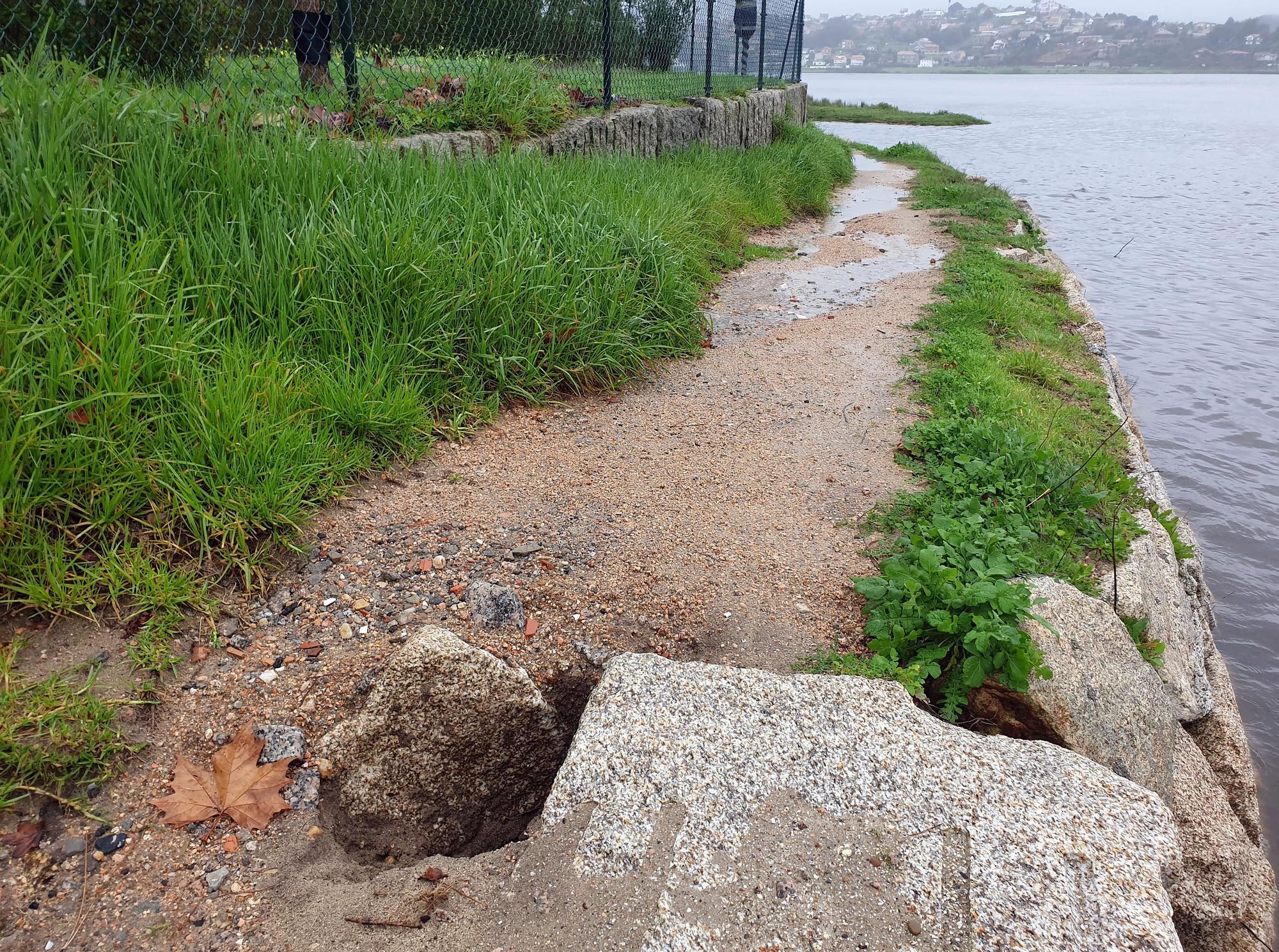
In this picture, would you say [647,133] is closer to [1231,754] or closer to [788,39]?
[1231,754]

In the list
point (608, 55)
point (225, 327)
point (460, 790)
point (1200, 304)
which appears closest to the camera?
point (460, 790)

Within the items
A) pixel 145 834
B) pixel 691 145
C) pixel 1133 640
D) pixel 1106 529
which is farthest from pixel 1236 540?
pixel 691 145

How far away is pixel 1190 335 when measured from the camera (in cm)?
805

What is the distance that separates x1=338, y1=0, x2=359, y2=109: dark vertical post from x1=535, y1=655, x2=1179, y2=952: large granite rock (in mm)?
4494

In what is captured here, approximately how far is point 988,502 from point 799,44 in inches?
650

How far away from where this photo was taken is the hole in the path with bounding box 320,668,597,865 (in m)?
2.03

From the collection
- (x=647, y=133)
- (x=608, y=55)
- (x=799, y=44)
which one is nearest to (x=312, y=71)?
(x=608, y=55)

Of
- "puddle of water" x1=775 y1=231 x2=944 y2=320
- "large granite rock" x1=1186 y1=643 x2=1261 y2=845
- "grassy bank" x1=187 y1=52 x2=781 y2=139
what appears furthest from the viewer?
"puddle of water" x1=775 y1=231 x2=944 y2=320

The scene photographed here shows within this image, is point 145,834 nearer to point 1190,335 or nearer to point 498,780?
point 498,780

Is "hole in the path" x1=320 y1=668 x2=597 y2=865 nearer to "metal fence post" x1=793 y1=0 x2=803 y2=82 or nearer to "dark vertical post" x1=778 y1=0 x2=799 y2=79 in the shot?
"dark vertical post" x1=778 y1=0 x2=799 y2=79

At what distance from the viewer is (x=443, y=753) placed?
219cm

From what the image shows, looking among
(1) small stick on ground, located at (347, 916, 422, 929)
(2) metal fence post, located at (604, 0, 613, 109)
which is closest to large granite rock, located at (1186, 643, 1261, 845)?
(1) small stick on ground, located at (347, 916, 422, 929)

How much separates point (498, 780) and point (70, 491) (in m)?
1.46

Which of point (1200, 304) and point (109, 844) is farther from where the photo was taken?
point (1200, 304)
